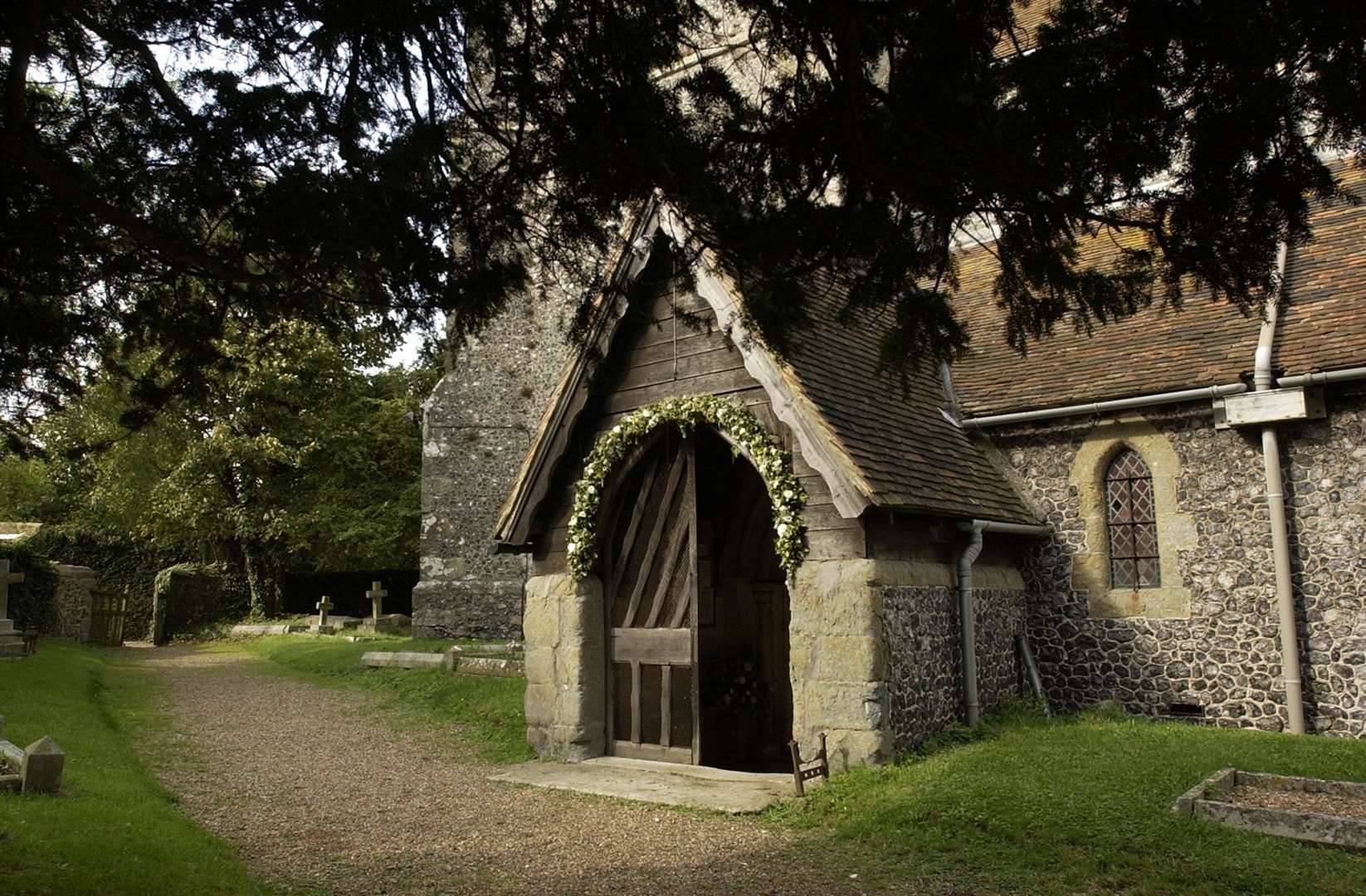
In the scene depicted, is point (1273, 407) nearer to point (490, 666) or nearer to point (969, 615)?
point (969, 615)

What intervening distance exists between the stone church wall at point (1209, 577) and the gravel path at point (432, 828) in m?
5.57

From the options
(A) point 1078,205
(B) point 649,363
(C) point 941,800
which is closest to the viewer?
(A) point 1078,205

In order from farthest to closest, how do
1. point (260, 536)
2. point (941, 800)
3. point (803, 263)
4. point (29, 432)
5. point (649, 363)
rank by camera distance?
point (260, 536), point (649, 363), point (941, 800), point (29, 432), point (803, 263)

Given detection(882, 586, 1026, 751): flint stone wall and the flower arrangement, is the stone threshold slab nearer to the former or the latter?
detection(882, 586, 1026, 751): flint stone wall

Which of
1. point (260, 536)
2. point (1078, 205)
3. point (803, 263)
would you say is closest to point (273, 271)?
point (803, 263)

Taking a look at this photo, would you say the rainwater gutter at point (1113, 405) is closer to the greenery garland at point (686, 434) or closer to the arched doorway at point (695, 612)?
the arched doorway at point (695, 612)

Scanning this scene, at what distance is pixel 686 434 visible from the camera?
991 centimetres

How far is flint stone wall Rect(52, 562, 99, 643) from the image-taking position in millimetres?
23734

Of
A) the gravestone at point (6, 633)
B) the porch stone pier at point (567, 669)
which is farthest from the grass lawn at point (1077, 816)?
the gravestone at point (6, 633)

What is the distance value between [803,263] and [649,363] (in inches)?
200

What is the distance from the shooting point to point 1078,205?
16.2 ft

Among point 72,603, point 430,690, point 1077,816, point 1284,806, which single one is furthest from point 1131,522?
point 72,603

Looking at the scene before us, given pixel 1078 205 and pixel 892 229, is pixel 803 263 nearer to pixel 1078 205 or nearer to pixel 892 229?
pixel 892 229

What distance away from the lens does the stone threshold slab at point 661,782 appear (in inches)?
327
